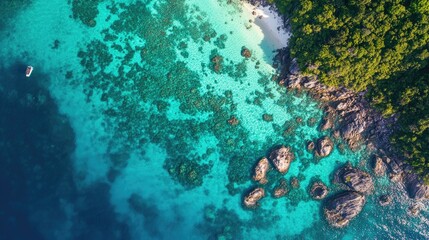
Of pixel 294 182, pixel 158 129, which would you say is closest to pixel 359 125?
pixel 294 182

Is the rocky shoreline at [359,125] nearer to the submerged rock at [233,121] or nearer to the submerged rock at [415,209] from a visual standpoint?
the submerged rock at [415,209]

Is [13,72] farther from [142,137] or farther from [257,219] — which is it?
[257,219]

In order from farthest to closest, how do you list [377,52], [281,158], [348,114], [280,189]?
[348,114] → [280,189] → [281,158] → [377,52]

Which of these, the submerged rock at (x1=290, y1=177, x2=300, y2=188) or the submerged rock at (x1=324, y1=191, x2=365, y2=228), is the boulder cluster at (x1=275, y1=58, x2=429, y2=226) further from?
the submerged rock at (x1=290, y1=177, x2=300, y2=188)

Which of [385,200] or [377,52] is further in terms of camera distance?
[385,200]

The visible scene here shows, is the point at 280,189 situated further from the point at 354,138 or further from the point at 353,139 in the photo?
the point at 354,138

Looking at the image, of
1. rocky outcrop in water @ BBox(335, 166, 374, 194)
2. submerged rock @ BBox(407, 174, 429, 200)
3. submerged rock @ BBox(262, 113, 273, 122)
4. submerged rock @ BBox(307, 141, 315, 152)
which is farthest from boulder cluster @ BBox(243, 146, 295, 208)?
submerged rock @ BBox(407, 174, 429, 200)

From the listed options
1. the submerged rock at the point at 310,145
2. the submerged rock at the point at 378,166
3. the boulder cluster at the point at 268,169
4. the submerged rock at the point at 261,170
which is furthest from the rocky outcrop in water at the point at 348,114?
the submerged rock at the point at 261,170
